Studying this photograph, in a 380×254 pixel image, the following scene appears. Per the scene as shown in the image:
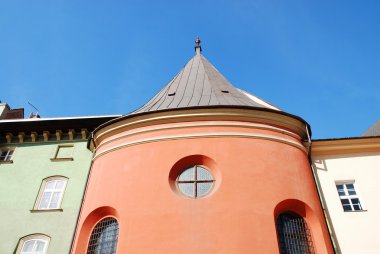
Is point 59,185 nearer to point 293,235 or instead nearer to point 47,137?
point 47,137

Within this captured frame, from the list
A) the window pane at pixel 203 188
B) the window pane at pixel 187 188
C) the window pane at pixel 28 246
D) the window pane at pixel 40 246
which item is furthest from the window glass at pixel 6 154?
the window pane at pixel 203 188

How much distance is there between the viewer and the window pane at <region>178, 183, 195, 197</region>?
9.60 meters

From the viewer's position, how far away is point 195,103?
11.5 metres

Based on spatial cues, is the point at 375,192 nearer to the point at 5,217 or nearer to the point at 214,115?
the point at 214,115

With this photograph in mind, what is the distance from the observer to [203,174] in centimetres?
995

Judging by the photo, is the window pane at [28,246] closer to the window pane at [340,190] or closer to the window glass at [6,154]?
the window glass at [6,154]

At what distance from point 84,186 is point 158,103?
4.05 m

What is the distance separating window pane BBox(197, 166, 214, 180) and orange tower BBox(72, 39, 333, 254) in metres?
0.03

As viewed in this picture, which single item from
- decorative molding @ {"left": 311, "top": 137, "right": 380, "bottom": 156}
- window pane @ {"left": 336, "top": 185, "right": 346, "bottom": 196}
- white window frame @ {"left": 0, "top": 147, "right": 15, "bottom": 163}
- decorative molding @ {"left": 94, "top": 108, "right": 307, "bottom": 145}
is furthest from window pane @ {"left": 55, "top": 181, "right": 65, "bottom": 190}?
window pane @ {"left": 336, "top": 185, "right": 346, "bottom": 196}

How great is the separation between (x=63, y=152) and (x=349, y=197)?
10.6 m

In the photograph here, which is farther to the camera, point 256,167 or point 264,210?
point 256,167

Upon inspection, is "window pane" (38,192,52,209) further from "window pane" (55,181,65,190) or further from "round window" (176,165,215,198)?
"round window" (176,165,215,198)

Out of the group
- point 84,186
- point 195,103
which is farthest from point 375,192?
point 84,186

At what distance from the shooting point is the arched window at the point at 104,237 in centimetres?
944
